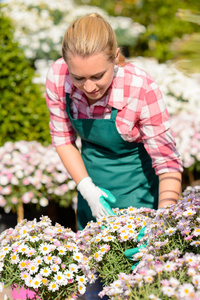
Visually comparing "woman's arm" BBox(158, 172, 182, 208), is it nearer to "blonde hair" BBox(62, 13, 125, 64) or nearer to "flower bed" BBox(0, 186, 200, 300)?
"flower bed" BBox(0, 186, 200, 300)

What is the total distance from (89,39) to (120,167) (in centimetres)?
66

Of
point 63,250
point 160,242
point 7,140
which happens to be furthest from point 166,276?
point 7,140

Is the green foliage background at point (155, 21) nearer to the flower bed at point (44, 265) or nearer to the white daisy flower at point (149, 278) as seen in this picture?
the flower bed at point (44, 265)

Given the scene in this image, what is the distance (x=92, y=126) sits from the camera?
1.64m

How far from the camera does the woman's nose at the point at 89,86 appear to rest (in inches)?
54.1

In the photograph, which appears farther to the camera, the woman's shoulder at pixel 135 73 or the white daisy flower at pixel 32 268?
the woman's shoulder at pixel 135 73

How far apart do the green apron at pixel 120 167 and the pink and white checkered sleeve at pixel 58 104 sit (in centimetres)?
7

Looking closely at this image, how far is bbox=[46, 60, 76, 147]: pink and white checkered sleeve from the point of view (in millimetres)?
1712

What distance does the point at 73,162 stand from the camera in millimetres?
1790

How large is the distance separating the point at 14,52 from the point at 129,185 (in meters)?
1.93

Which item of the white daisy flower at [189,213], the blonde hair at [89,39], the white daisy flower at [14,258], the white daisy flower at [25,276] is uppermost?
the blonde hair at [89,39]

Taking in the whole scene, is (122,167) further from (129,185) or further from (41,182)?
(41,182)

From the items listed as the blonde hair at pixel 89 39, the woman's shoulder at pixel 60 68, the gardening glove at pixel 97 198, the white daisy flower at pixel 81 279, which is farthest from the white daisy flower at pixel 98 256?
the woman's shoulder at pixel 60 68

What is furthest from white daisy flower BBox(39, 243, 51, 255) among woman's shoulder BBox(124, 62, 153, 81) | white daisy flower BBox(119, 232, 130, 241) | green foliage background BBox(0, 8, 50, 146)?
green foliage background BBox(0, 8, 50, 146)
